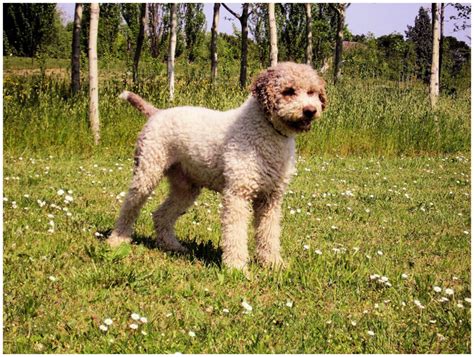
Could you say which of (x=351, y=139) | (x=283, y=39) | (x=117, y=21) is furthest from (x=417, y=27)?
(x=351, y=139)

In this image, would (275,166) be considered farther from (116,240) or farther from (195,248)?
(116,240)

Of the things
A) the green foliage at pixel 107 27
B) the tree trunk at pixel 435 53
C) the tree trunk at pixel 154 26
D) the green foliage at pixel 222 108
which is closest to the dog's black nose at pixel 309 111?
the green foliage at pixel 222 108

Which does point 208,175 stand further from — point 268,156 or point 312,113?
point 312,113

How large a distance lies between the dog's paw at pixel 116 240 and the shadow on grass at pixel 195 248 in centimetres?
8

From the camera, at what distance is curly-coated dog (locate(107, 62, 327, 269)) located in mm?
4176

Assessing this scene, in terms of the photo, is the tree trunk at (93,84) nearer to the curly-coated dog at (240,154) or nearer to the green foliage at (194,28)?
the curly-coated dog at (240,154)

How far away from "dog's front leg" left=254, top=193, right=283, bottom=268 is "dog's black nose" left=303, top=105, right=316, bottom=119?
33.3 inches

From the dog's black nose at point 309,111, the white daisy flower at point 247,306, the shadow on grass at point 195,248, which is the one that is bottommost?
the white daisy flower at point 247,306

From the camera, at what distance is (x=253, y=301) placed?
3824 mm

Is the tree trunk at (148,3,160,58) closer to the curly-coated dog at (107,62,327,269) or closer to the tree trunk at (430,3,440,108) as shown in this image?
the tree trunk at (430,3,440,108)

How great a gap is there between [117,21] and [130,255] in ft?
86.9

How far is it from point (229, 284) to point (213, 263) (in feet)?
1.66

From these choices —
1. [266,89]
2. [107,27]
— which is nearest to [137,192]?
[266,89]

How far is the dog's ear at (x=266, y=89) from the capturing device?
4.16 metres
